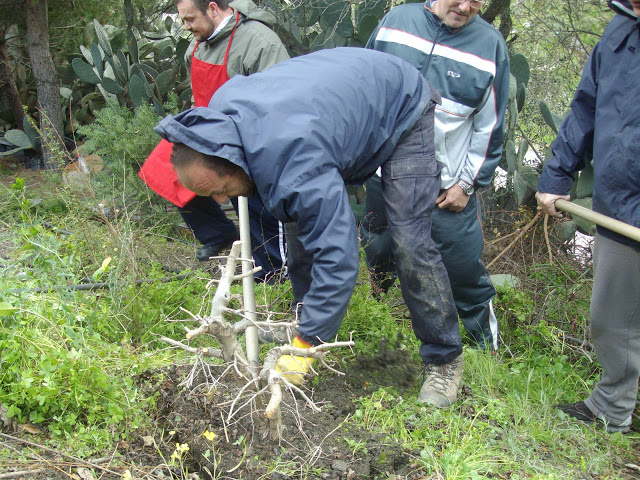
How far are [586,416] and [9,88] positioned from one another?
285 inches

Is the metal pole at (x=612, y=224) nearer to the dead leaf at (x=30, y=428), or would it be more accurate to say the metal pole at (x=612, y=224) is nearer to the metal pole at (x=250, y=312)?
the metal pole at (x=250, y=312)

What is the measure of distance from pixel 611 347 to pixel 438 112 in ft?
4.45

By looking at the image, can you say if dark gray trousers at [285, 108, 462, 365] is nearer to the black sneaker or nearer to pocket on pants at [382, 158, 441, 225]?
pocket on pants at [382, 158, 441, 225]

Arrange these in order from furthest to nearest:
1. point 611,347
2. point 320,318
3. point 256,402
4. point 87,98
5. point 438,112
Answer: point 87,98, point 438,112, point 611,347, point 256,402, point 320,318

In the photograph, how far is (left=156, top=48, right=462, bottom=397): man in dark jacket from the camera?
2174mm

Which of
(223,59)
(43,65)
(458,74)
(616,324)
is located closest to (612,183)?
(616,324)

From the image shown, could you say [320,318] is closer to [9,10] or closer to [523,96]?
[523,96]

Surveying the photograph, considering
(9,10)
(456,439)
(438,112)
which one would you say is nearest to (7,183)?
(9,10)

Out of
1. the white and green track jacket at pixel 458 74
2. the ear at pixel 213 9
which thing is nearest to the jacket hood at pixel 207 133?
the white and green track jacket at pixel 458 74

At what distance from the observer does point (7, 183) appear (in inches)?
256

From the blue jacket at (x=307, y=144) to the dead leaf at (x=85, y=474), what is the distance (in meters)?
0.90

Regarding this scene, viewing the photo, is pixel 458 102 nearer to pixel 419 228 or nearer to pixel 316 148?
pixel 419 228

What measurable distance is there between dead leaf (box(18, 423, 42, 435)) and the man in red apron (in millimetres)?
1744

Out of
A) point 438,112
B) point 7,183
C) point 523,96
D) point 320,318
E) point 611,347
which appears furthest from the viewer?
point 7,183
